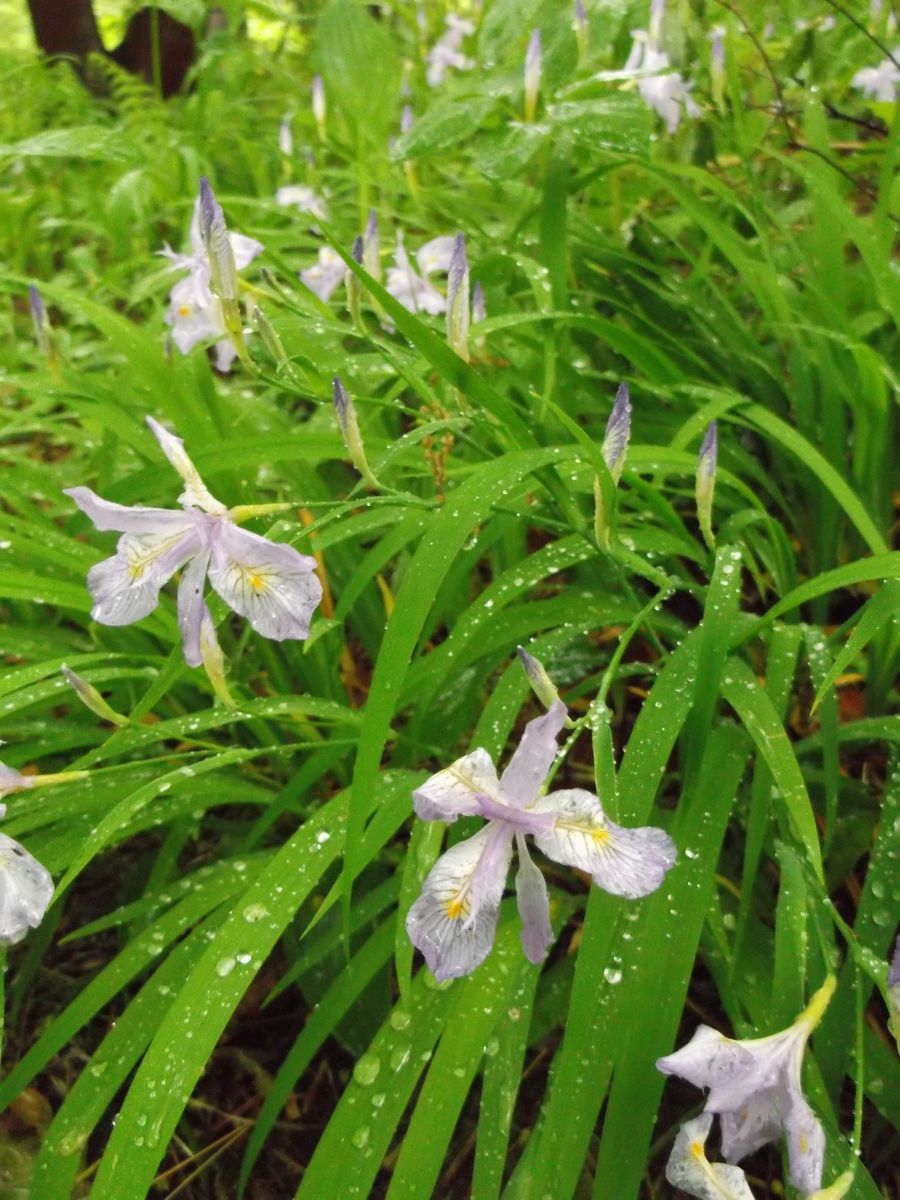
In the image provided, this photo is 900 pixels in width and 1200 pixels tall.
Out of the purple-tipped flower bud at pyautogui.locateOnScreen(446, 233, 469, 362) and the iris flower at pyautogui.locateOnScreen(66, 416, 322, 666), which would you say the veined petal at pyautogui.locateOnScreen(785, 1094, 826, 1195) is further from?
the purple-tipped flower bud at pyautogui.locateOnScreen(446, 233, 469, 362)

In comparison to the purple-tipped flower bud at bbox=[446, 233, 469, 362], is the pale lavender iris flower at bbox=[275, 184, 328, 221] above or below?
below

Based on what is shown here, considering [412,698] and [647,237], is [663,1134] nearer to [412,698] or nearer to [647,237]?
[412,698]

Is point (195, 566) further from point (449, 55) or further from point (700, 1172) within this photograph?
point (449, 55)

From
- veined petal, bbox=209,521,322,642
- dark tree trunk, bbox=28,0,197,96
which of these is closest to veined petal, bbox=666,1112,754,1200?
veined petal, bbox=209,521,322,642

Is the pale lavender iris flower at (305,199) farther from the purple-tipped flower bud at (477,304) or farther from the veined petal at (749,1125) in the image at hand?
the veined petal at (749,1125)

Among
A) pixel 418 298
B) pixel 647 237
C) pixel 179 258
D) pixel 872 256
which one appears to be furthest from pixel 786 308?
pixel 179 258
